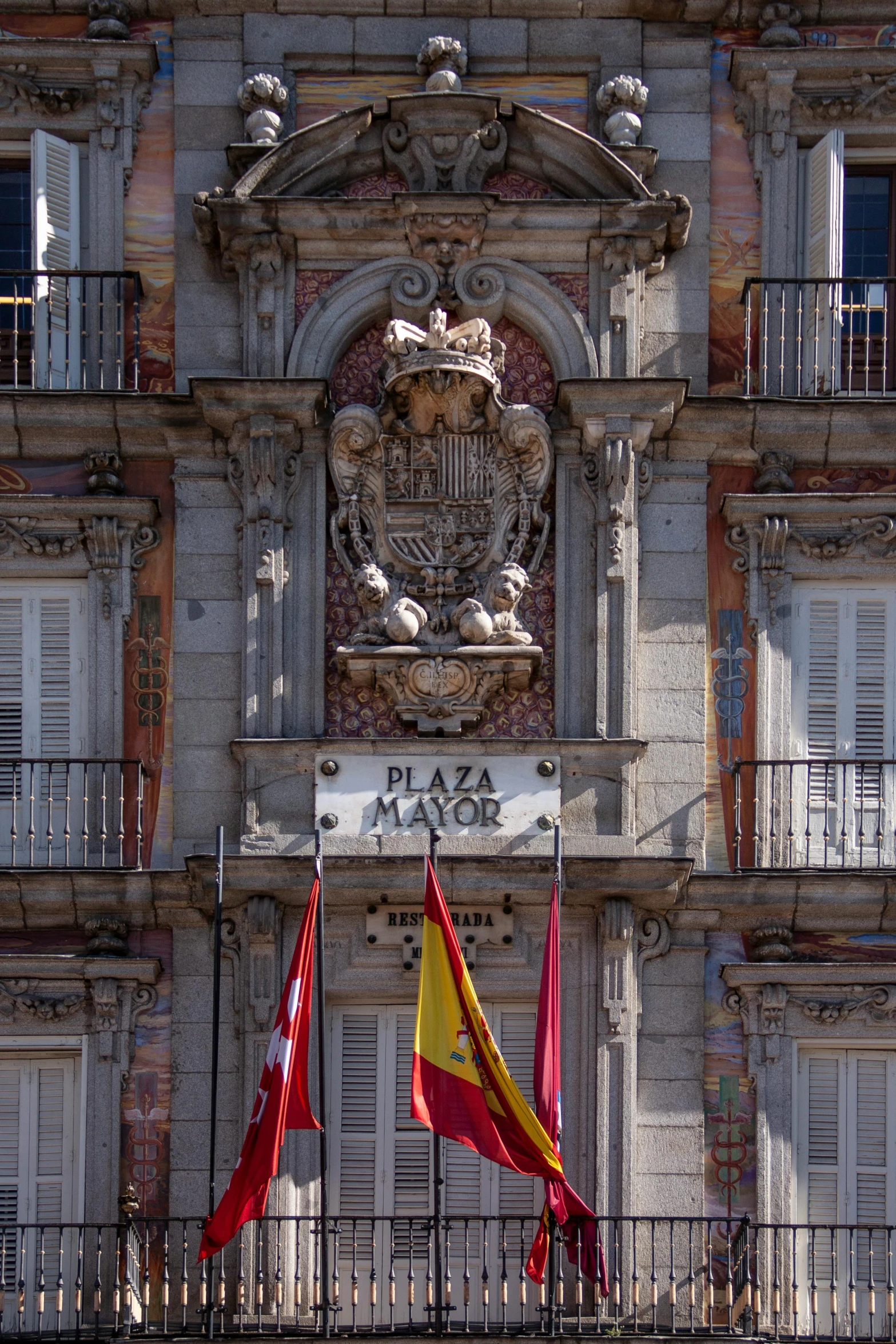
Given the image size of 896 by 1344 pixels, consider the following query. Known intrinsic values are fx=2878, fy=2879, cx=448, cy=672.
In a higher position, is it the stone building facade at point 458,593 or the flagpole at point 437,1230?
the stone building facade at point 458,593

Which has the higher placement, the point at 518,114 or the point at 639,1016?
the point at 518,114

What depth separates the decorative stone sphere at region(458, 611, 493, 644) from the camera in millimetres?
20484

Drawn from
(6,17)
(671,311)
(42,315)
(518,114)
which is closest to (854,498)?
(671,311)

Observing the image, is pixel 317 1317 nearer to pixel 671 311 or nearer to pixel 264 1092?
pixel 264 1092

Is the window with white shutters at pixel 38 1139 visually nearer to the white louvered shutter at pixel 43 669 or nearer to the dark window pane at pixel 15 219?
the white louvered shutter at pixel 43 669

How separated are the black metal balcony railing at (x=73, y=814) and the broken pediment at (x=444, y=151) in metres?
4.50

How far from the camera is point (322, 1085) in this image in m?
18.6

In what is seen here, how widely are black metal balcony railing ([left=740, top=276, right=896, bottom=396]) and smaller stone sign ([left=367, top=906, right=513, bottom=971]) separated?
4367 mm

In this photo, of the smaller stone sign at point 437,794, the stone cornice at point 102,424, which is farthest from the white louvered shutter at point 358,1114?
the stone cornice at point 102,424

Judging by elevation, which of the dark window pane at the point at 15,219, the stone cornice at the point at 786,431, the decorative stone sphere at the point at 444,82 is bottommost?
the stone cornice at the point at 786,431

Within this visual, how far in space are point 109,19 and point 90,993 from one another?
7.49m

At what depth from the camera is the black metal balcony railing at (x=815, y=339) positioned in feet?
70.2

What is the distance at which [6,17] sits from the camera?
877 inches

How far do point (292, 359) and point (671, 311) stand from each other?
2.86 meters
